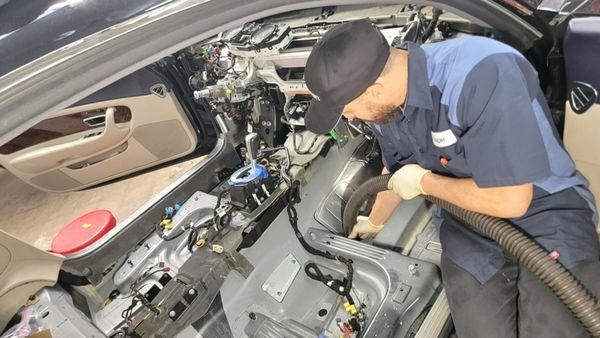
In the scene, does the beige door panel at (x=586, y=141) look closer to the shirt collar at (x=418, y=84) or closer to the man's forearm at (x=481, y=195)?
the man's forearm at (x=481, y=195)

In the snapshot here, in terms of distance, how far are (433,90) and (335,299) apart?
4.64 feet

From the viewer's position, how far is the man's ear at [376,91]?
1315 mm

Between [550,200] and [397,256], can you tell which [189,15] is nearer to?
[550,200]

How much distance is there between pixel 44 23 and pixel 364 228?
6.40 feet

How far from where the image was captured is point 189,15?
0.71 metres

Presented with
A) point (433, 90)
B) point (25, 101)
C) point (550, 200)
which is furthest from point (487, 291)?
point (25, 101)

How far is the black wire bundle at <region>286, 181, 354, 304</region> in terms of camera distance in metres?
2.09

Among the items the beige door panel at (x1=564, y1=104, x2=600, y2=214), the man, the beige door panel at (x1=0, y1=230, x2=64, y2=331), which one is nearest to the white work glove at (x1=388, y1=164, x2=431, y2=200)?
the man

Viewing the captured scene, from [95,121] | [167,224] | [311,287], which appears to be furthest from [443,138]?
[95,121]

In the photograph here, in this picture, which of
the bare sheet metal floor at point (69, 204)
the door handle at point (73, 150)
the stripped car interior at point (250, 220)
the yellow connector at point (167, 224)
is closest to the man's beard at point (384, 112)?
the stripped car interior at point (250, 220)

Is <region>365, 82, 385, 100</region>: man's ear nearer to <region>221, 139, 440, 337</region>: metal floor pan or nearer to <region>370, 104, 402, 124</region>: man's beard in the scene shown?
<region>370, 104, 402, 124</region>: man's beard

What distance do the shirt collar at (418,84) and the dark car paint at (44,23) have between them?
1.02m

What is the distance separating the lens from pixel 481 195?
1.37 meters

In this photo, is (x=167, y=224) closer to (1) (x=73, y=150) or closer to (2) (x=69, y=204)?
(1) (x=73, y=150)
